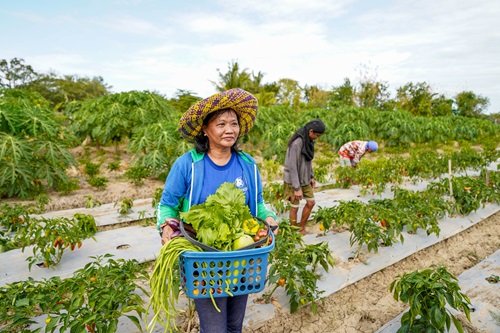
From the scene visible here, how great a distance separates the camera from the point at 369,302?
3000mm

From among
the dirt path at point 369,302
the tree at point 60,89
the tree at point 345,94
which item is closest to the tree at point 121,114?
the dirt path at point 369,302

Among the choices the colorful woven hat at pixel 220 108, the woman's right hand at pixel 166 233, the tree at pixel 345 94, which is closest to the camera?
the woman's right hand at pixel 166 233

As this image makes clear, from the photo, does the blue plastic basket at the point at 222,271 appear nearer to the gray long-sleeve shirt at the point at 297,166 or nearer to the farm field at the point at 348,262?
the farm field at the point at 348,262

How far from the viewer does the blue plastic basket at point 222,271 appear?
54.2 inches

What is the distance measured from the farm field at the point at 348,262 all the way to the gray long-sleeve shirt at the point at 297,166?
0.78 meters

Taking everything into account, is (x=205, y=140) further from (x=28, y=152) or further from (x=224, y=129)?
(x=28, y=152)

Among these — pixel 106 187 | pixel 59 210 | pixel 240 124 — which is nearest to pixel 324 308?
pixel 240 124

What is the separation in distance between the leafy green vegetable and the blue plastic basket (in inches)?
3.4

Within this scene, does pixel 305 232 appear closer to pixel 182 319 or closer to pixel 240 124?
pixel 182 319

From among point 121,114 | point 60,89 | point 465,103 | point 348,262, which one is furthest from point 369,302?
point 465,103

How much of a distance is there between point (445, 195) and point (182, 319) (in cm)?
532

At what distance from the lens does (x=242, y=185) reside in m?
1.87

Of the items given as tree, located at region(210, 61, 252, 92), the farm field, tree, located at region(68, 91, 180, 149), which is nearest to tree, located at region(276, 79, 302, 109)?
tree, located at region(210, 61, 252, 92)

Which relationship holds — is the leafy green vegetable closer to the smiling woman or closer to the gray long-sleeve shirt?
the smiling woman
